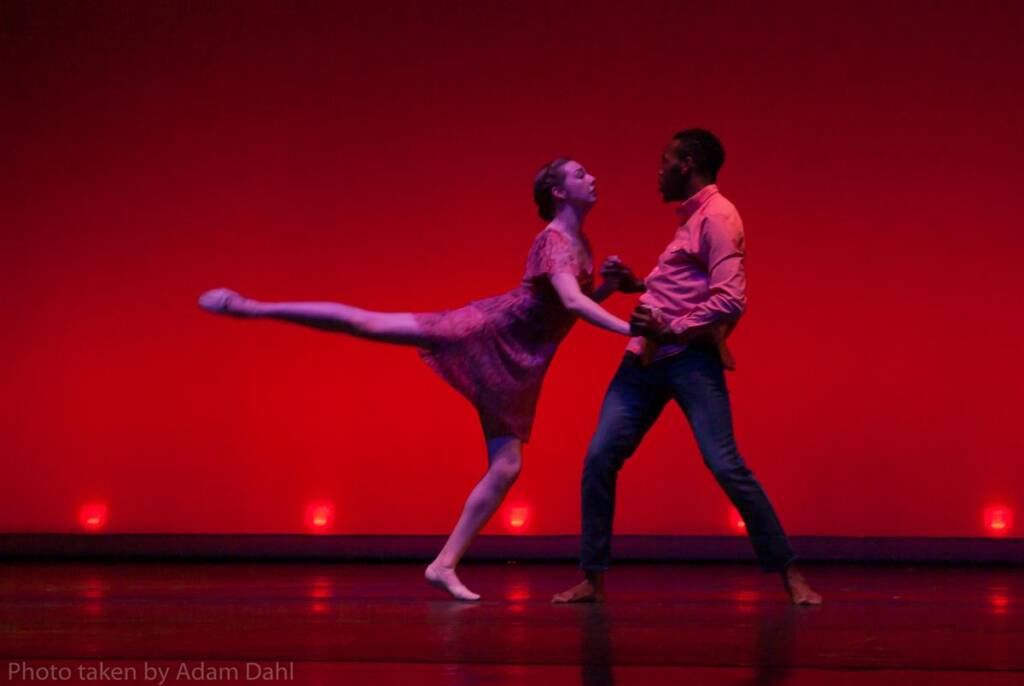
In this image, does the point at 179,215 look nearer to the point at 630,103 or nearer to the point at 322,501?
the point at 322,501

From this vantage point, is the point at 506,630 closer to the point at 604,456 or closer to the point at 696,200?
the point at 604,456

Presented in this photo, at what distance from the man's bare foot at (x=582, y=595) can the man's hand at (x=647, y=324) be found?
2.34 feet

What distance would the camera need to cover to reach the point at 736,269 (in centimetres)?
342

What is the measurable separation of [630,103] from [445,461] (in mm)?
1520

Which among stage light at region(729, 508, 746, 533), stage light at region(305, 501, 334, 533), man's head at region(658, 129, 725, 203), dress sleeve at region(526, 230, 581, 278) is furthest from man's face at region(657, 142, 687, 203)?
stage light at region(305, 501, 334, 533)

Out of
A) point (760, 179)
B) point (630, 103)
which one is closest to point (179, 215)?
point (630, 103)

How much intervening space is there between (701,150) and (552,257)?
0.50 meters

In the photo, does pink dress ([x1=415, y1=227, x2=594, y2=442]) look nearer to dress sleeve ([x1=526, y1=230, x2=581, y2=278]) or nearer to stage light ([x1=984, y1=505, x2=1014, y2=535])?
dress sleeve ([x1=526, y1=230, x2=581, y2=278])

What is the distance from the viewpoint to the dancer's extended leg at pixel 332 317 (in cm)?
359

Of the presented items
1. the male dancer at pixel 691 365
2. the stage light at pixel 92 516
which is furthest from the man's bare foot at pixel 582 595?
the stage light at pixel 92 516

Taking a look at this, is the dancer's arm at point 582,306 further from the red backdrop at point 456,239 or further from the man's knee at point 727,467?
the red backdrop at point 456,239

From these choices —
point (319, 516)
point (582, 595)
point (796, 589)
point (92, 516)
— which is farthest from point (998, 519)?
point (92, 516)

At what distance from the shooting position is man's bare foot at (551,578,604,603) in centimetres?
358

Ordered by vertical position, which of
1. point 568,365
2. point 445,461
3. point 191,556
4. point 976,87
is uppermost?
point 976,87
